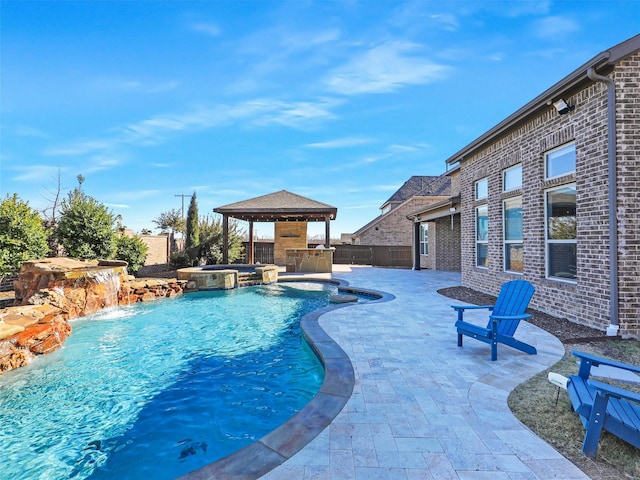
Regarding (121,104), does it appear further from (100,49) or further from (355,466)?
(355,466)

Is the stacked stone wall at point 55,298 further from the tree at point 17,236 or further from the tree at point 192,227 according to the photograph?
the tree at point 192,227

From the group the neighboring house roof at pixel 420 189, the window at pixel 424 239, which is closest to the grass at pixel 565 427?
the window at pixel 424 239

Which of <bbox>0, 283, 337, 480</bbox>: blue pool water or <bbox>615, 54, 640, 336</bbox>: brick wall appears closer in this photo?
<bbox>0, 283, 337, 480</bbox>: blue pool water

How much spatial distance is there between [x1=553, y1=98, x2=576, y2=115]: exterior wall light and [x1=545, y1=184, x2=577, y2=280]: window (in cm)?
137

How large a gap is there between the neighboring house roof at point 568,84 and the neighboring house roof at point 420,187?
57.1ft

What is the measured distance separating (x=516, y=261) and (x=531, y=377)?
190 inches

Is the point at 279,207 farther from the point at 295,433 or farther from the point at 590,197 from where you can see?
the point at 295,433

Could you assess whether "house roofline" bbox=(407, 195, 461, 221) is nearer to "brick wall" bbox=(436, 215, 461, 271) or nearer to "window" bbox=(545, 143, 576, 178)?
"brick wall" bbox=(436, 215, 461, 271)

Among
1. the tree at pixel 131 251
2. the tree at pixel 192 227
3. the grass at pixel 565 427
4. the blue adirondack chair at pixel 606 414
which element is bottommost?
the grass at pixel 565 427

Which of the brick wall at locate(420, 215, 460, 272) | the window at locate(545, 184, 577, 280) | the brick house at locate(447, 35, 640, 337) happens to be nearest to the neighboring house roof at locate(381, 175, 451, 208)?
the brick wall at locate(420, 215, 460, 272)

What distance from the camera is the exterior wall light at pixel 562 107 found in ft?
18.0

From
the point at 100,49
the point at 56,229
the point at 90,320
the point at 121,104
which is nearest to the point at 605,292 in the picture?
the point at 90,320

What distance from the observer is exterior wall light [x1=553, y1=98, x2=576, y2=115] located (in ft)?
18.0

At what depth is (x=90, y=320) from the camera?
7.54 meters
